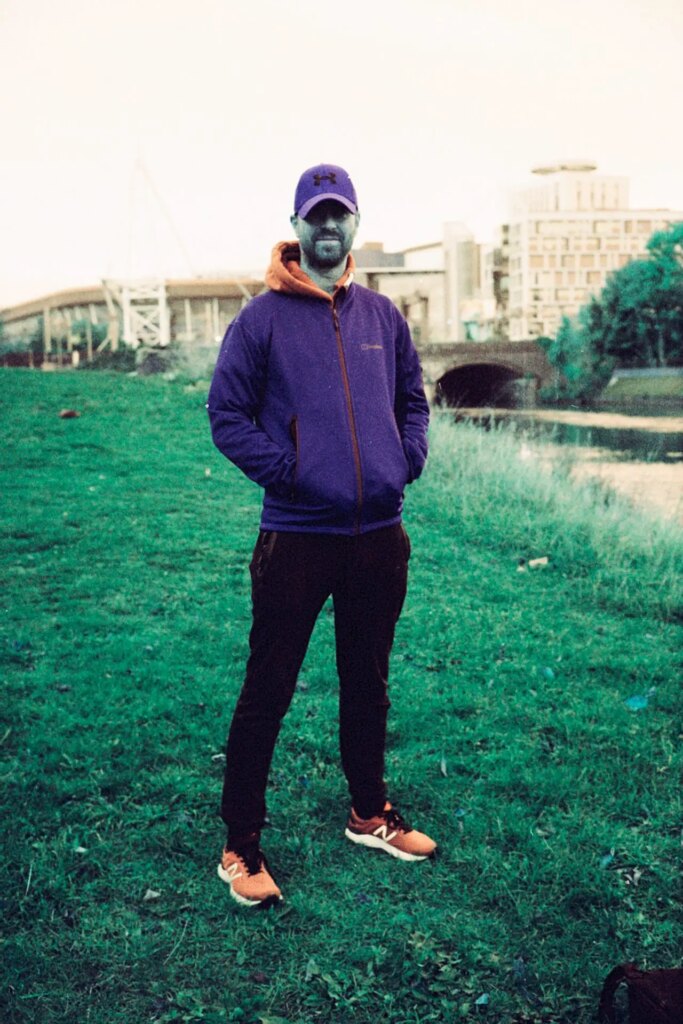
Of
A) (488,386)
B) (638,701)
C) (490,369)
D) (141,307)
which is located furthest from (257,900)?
(488,386)

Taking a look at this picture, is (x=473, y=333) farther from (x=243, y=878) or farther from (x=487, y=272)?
(x=243, y=878)

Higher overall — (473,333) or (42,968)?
(473,333)

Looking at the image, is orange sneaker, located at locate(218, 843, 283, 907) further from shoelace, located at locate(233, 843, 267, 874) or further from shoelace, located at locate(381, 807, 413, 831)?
shoelace, located at locate(381, 807, 413, 831)

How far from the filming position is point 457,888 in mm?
2959

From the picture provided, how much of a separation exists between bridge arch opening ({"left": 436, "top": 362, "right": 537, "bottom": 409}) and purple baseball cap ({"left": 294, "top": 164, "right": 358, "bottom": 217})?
4098 cm

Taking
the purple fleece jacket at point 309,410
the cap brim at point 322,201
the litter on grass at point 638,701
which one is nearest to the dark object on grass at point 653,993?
the purple fleece jacket at point 309,410

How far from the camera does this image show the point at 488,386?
161 ft

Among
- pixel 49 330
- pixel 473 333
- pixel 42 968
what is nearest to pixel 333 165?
pixel 42 968

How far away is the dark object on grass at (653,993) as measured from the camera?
2.02 metres

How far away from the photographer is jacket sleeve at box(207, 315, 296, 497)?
8.76ft

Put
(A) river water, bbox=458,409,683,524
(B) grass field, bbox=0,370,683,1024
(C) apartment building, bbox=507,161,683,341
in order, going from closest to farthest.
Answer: (B) grass field, bbox=0,370,683,1024 → (A) river water, bbox=458,409,683,524 → (C) apartment building, bbox=507,161,683,341

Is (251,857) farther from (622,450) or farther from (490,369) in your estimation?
(490,369)

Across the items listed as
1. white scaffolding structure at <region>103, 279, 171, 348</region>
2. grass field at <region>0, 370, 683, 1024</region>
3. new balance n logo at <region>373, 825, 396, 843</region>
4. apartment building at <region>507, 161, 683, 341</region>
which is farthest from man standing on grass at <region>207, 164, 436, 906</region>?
apartment building at <region>507, 161, 683, 341</region>

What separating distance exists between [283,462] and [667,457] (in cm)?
1853
